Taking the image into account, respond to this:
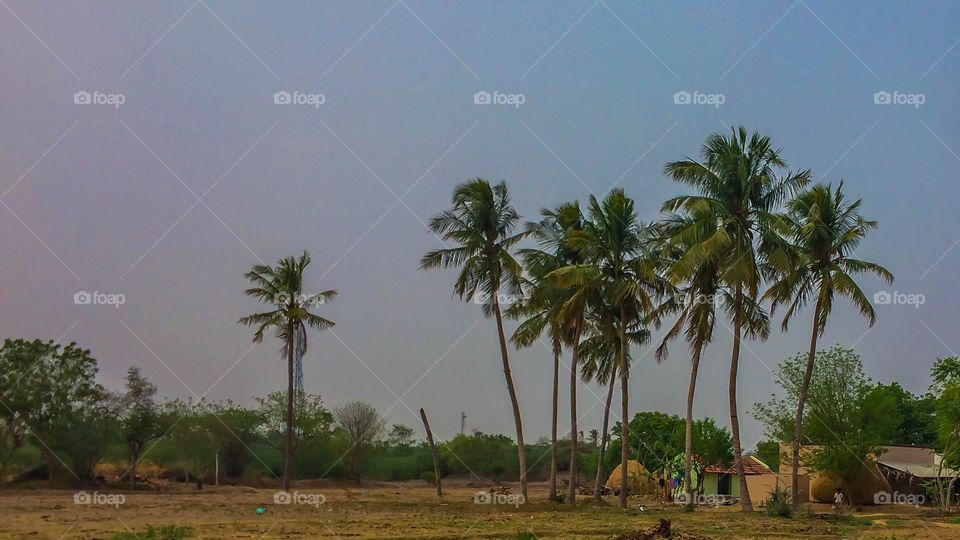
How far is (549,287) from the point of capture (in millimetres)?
41969

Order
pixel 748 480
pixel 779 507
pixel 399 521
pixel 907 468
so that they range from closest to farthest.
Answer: pixel 399 521, pixel 779 507, pixel 907 468, pixel 748 480

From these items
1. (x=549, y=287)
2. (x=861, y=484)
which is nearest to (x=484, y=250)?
(x=549, y=287)

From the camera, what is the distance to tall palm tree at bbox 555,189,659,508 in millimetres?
39312

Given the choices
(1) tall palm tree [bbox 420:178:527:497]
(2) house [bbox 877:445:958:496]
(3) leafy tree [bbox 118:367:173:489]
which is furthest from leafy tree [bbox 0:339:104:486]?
(2) house [bbox 877:445:958:496]

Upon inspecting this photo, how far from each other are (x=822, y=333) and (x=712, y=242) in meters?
6.72

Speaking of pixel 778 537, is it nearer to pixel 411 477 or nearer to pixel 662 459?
pixel 662 459

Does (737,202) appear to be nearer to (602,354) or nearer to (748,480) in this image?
(602,354)

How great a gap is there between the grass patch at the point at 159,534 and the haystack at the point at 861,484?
3479 centimetres

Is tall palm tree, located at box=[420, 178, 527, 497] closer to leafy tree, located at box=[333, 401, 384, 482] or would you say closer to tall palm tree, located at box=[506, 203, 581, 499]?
tall palm tree, located at box=[506, 203, 581, 499]

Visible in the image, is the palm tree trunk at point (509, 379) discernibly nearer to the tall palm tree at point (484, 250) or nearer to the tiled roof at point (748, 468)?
the tall palm tree at point (484, 250)

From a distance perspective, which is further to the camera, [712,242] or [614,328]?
[614,328]

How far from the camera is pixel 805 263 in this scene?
37156 mm

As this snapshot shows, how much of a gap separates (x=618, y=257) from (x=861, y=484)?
1931 centimetres

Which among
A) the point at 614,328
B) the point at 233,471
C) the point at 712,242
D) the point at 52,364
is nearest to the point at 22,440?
the point at 52,364
